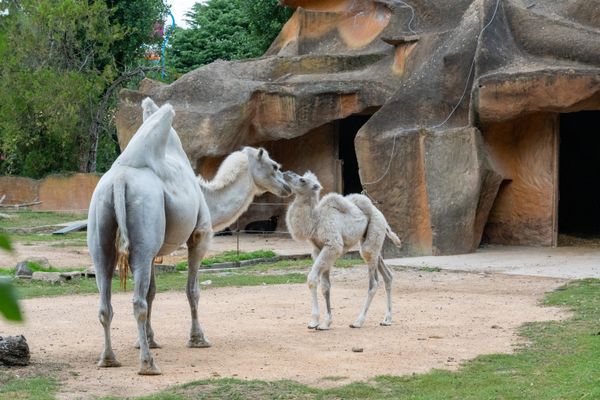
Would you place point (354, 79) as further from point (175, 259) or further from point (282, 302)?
point (282, 302)

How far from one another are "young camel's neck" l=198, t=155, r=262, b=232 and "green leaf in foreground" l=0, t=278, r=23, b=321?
7.82 meters

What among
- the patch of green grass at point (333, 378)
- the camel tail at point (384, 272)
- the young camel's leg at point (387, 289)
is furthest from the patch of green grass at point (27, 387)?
the camel tail at point (384, 272)

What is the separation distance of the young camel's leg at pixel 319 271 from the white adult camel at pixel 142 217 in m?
1.37

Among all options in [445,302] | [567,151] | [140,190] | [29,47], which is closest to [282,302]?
[445,302]

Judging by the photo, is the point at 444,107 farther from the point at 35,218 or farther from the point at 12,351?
the point at 35,218

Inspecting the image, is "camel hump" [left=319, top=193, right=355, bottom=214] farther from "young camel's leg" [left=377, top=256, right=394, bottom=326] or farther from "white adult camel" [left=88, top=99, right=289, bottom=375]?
"white adult camel" [left=88, top=99, right=289, bottom=375]

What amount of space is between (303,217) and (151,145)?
2171mm

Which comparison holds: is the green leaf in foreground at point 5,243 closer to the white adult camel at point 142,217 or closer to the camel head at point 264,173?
the white adult camel at point 142,217

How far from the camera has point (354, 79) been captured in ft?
65.3

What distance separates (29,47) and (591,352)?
26305mm

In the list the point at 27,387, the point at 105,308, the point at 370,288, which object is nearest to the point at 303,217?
the point at 370,288

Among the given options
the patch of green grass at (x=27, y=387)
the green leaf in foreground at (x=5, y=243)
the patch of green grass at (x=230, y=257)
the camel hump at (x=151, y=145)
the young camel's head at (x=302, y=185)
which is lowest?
the patch of green grass at (x=27, y=387)

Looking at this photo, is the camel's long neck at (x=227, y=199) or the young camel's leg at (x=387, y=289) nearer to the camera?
the camel's long neck at (x=227, y=199)

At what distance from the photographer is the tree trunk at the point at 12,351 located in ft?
22.5
